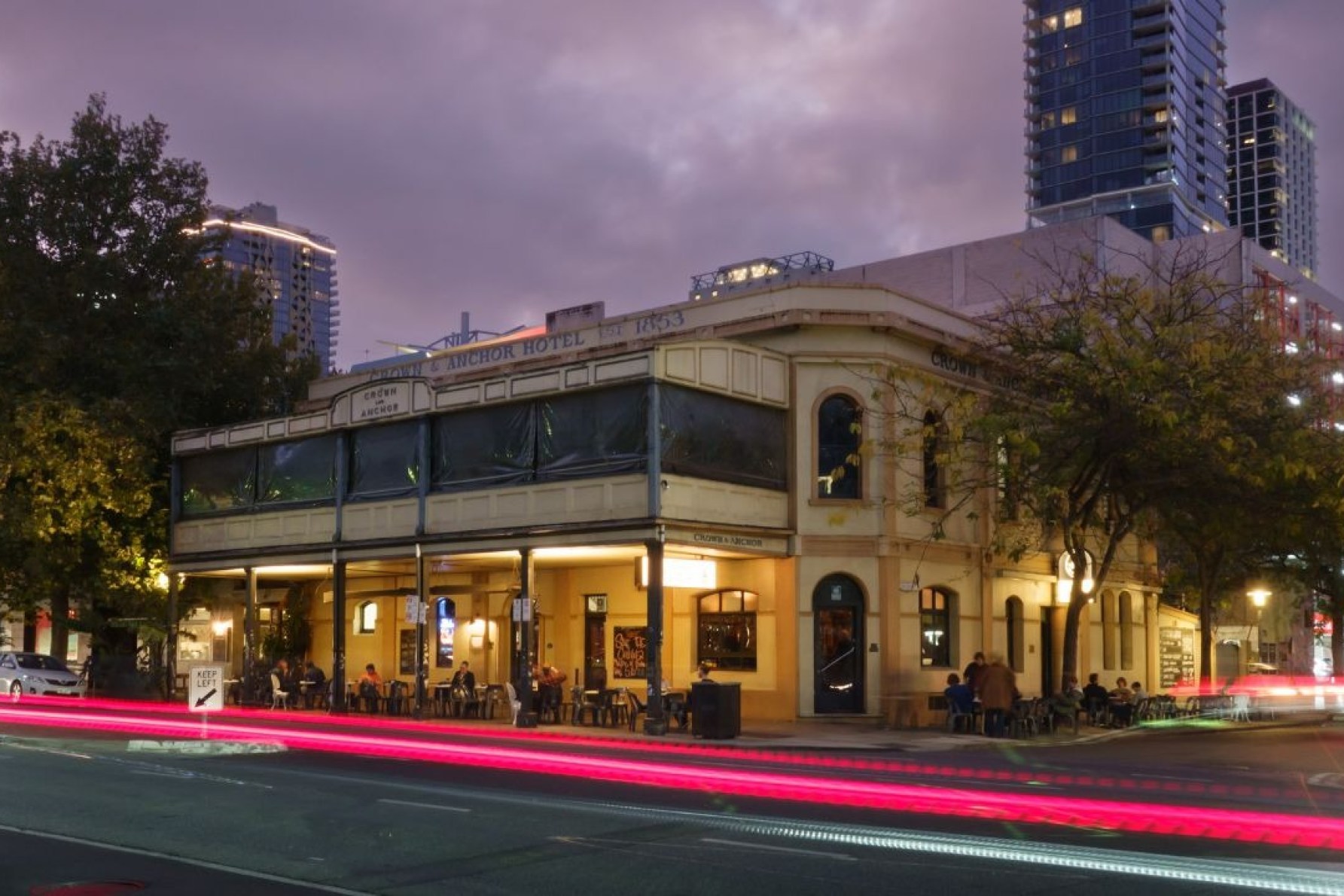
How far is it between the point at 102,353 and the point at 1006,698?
2729 cm

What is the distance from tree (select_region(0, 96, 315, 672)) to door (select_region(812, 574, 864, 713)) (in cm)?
2011

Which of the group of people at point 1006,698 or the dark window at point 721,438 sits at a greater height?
the dark window at point 721,438

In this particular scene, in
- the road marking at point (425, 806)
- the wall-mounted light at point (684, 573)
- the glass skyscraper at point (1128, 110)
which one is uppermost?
the glass skyscraper at point (1128, 110)

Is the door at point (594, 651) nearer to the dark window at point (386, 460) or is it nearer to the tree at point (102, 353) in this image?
the dark window at point (386, 460)

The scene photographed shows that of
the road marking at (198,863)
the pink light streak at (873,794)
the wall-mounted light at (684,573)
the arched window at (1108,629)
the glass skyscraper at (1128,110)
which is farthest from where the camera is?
the glass skyscraper at (1128,110)

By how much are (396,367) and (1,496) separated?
11.5m

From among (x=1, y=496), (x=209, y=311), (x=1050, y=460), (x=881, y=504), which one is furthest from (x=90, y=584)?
(x=1050, y=460)

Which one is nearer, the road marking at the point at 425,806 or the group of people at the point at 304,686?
the road marking at the point at 425,806

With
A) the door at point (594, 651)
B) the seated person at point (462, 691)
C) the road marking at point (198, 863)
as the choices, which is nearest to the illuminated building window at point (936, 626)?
the door at point (594, 651)

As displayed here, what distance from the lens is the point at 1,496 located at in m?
38.2

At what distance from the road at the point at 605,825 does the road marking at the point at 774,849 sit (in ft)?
0.13

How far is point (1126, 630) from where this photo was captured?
42781mm

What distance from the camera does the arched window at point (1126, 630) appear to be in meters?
42.7

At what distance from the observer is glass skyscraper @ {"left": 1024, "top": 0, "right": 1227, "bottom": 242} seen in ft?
523
